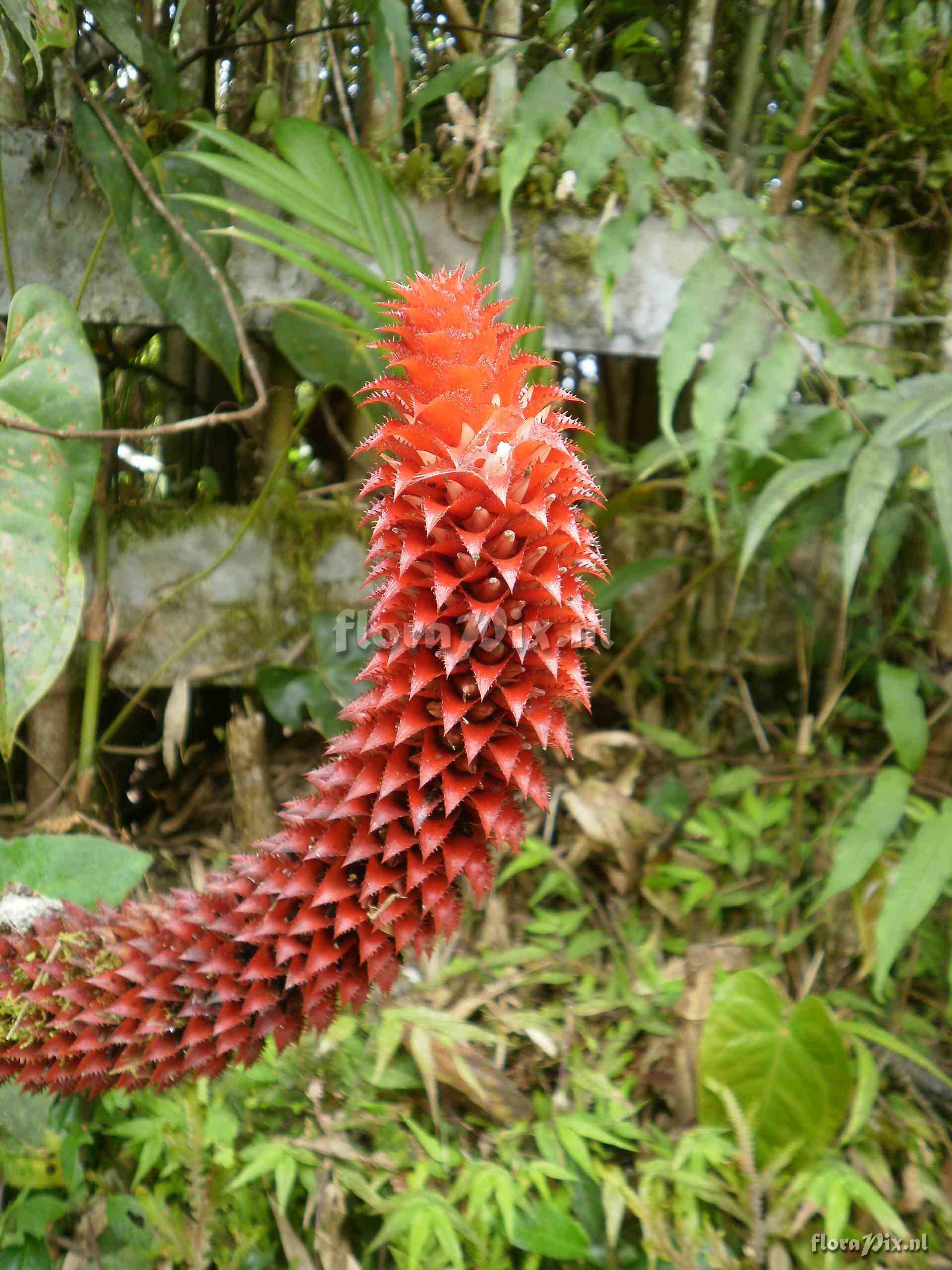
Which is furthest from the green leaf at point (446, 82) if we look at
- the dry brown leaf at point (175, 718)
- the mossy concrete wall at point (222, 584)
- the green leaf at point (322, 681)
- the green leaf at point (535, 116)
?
the dry brown leaf at point (175, 718)

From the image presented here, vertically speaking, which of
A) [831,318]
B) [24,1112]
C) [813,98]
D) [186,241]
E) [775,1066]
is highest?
[813,98]

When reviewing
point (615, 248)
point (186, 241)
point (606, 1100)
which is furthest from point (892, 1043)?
point (186, 241)

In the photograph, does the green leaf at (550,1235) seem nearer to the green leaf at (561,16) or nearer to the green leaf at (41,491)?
the green leaf at (41,491)

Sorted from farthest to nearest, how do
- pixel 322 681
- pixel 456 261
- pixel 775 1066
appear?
pixel 456 261 < pixel 322 681 < pixel 775 1066

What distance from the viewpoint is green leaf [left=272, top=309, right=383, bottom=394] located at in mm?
1316

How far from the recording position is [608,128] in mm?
1149

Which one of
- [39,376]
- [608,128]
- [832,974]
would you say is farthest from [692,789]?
[39,376]

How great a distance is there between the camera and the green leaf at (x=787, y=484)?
3.39 feet

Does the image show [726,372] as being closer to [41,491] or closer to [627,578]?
[627,578]

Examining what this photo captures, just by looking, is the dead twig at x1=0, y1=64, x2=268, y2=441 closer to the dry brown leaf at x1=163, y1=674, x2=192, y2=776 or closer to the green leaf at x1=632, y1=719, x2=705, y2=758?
the dry brown leaf at x1=163, y1=674, x2=192, y2=776

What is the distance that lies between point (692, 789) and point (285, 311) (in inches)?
43.3

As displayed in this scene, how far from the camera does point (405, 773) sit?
23.2 inches

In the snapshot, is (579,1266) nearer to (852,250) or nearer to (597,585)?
(597,585)

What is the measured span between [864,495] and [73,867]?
984 mm
